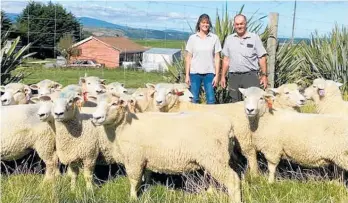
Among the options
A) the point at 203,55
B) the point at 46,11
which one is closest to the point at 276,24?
the point at 203,55

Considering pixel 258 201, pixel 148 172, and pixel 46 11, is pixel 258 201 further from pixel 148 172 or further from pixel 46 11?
pixel 46 11

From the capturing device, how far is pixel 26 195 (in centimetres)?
493

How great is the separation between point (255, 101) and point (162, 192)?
155 centimetres

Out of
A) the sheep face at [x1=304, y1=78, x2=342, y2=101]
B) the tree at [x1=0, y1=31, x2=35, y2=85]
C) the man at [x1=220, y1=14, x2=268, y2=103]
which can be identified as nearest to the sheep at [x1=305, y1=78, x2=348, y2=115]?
the sheep face at [x1=304, y1=78, x2=342, y2=101]

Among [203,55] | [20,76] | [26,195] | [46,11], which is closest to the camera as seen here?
[26,195]

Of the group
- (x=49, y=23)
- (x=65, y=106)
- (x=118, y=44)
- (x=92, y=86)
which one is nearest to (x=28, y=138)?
(x=65, y=106)

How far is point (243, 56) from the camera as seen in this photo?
715 centimetres

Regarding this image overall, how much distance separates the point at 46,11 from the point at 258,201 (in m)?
42.4

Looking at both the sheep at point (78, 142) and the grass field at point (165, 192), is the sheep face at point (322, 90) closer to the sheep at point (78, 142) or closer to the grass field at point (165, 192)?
the grass field at point (165, 192)

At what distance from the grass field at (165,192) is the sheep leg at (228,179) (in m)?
0.10

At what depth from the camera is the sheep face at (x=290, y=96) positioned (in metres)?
6.96

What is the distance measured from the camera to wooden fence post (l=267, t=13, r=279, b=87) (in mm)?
9852

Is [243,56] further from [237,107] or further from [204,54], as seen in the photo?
[237,107]

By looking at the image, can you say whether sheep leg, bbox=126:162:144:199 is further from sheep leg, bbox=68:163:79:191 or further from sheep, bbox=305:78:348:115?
sheep, bbox=305:78:348:115
